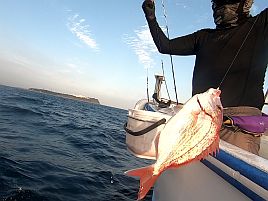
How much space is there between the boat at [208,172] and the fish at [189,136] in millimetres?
424

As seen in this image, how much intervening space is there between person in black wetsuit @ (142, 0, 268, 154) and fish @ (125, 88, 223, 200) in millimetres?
1187

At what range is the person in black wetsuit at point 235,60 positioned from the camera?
Result: 2.74 metres

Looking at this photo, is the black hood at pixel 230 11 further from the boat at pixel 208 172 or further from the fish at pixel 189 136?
the fish at pixel 189 136

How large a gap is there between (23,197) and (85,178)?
1986mm

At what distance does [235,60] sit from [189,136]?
1.45 m

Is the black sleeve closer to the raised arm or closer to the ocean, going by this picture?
the raised arm

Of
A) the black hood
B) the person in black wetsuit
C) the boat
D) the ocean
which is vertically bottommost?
the ocean

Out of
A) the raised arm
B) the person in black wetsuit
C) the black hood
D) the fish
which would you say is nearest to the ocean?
the raised arm

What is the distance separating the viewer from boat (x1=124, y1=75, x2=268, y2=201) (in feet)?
6.03

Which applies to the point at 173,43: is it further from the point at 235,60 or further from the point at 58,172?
the point at 58,172

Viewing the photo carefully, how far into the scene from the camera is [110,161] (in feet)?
28.7

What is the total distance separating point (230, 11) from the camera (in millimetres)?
2998

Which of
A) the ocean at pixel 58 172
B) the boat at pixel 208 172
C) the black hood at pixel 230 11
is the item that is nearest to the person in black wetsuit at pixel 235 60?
the black hood at pixel 230 11

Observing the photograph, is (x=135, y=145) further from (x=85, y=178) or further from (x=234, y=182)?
(x=85, y=178)
